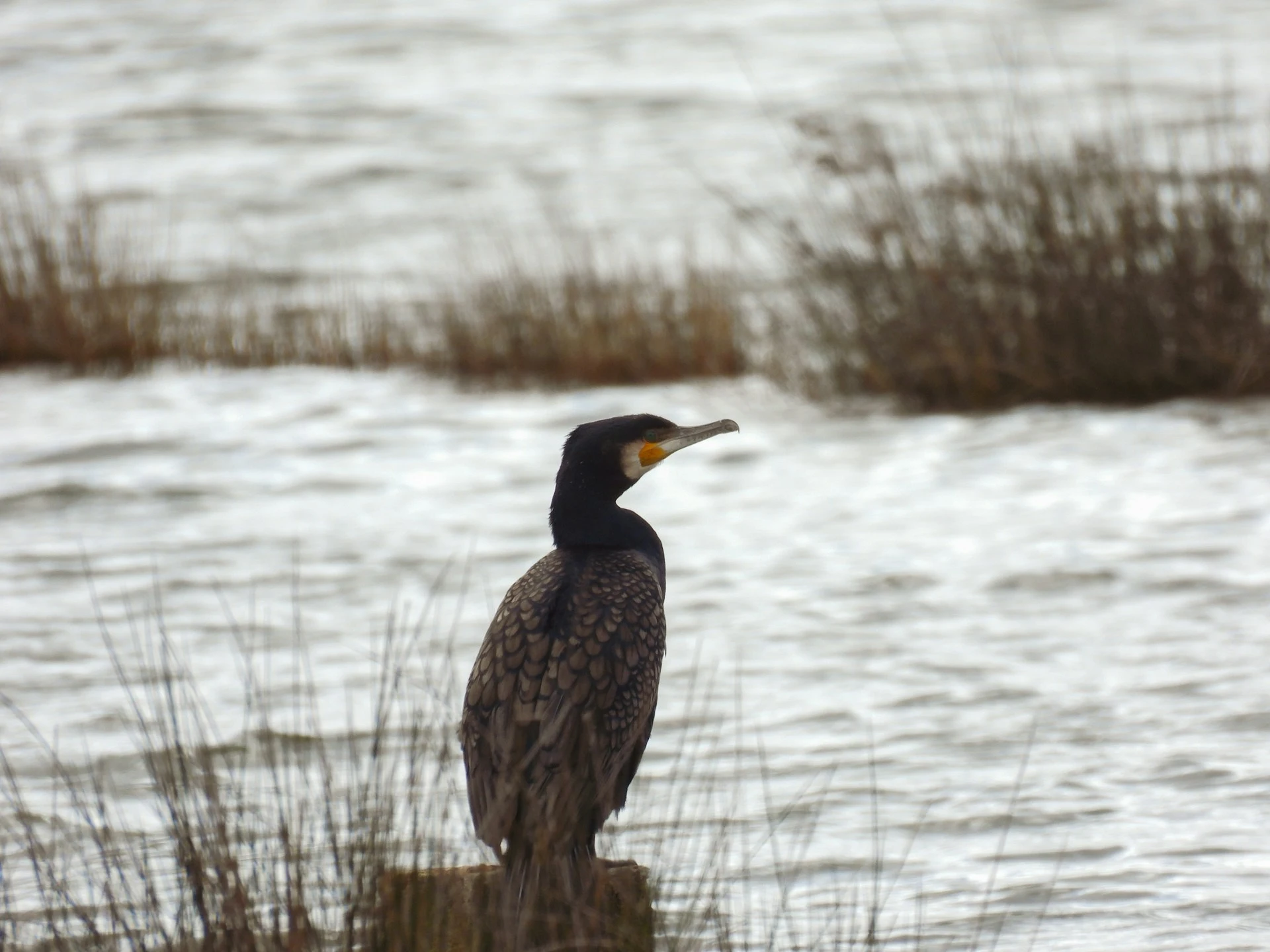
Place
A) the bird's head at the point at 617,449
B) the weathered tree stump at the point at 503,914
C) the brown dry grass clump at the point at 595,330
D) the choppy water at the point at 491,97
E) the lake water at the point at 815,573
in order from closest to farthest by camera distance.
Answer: the weathered tree stump at the point at 503,914 < the bird's head at the point at 617,449 < the lake water at the point at 815,573 < the brown dry grass clump at the point at 595,330 < the choppy water at the point at 491,97

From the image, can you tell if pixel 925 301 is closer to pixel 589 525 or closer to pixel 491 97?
pixel 589 525

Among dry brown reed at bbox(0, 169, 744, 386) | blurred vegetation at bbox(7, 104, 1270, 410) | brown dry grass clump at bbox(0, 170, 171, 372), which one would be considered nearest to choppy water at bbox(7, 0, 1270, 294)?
dry brown reed at bbox(0, 169, 744, 386)

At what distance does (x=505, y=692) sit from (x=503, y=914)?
71 cm

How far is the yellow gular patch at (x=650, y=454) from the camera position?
4301mm

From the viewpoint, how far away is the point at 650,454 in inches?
170

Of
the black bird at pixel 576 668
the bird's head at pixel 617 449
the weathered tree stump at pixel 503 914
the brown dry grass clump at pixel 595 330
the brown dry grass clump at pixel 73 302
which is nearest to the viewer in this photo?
the weathered tree stump at pixel 503 914

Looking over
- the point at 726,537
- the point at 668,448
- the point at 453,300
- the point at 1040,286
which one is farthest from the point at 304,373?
the point at 668,448

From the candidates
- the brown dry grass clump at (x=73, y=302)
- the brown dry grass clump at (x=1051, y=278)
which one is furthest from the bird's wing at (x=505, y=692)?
the brown dry grass clump at (x=73, y=302)

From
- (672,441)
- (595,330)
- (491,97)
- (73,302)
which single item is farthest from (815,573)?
(491,97)

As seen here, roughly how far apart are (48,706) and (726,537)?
4.01 m

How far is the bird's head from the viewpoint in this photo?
4.23 m

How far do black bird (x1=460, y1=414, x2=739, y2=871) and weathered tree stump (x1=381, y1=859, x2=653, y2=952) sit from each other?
4.2 inches

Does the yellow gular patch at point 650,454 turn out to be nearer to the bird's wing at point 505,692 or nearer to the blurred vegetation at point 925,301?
the bird's wing at point 505,692

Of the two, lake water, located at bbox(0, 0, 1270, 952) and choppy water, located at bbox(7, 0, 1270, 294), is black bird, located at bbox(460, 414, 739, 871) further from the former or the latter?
choppy water, located at bbox(7, 0, 1270, 294)
